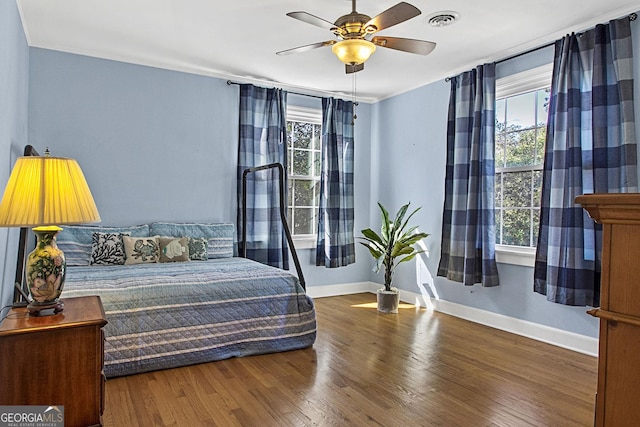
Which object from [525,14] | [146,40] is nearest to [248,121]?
[146,40]

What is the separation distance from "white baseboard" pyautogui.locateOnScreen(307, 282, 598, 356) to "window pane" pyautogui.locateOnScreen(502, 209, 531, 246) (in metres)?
0.69

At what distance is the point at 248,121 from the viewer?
460 cm

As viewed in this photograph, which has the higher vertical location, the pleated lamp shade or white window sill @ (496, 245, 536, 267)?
the pleated lamp shade

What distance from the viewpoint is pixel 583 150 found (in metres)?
3.15

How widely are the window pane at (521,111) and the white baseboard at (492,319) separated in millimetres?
1750

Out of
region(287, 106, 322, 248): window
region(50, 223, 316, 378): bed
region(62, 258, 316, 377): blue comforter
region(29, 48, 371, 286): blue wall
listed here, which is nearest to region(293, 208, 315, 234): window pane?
region(287, 106, 322, 248): window

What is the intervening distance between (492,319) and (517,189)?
1236 millimetres

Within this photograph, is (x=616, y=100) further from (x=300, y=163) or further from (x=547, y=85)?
(x=300, y=163)

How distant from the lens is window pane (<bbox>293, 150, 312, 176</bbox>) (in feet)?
16.8

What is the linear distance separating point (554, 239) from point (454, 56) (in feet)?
6.12

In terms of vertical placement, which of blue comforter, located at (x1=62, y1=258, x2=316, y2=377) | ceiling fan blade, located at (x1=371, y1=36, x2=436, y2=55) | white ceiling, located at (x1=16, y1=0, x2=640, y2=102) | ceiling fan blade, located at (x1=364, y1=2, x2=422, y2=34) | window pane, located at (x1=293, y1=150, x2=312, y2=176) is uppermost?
white ceiling, located at (x1=16, y1=0, x2=640, y2=102)

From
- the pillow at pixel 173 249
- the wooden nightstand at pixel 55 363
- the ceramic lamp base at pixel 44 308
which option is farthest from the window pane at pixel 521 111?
the ceramic lamp base at pixel 44 308

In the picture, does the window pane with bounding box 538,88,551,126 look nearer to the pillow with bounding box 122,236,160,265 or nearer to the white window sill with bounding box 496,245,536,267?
the white window sill with bounding box 496,245,536,267

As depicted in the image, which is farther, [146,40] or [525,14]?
[146,40]
